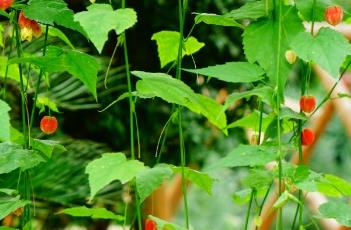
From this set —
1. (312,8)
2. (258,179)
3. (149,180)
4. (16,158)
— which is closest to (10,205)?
(16,158)

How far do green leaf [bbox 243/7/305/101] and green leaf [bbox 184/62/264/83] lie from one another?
Answer: 13 mm

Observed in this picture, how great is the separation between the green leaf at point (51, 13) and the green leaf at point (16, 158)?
0.14 meters

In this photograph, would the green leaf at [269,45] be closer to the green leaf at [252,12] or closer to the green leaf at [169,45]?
the green leaf at [252,12]

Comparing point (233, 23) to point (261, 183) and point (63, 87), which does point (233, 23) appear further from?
point (63, 87)

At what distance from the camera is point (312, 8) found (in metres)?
0.80

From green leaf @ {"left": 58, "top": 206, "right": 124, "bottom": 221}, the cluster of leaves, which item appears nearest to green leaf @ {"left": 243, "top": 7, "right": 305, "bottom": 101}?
the cluster of leaves

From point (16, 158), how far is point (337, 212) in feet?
1.15

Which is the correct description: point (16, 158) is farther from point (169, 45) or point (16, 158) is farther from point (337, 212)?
point (337, 212)

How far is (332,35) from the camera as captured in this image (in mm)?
762

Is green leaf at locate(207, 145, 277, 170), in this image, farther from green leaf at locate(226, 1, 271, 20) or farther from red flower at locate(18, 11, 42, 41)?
red flower at locate(18, 11, 42, 41)

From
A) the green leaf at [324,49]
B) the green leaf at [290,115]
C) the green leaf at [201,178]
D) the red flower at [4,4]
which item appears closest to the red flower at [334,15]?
the green leaf at [324,49]

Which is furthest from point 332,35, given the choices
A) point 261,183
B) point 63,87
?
point 63,87

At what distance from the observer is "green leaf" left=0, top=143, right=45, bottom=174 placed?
0.79 m

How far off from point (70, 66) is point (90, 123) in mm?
1819
